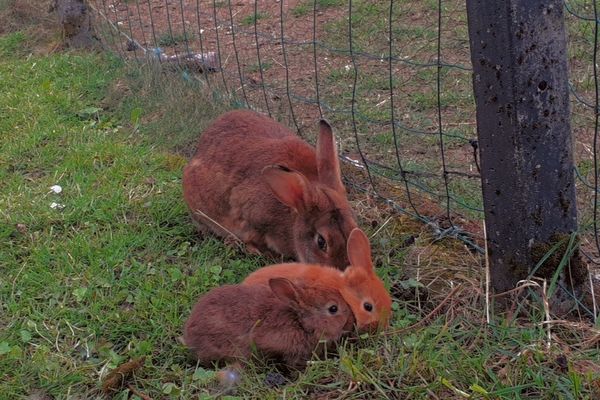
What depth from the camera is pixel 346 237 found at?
3.43 meters

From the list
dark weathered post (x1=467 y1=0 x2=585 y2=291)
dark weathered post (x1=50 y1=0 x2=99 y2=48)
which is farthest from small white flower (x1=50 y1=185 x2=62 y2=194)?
dark weathered post (x1=50 y1=0 x2=99 y2=48)

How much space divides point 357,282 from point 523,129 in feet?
2.57

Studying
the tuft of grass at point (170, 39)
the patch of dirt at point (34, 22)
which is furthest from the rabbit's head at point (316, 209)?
the patch of dirt at point (34, 22)

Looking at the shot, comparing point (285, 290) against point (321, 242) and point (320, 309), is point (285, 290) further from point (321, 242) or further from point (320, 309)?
point (321, 242)

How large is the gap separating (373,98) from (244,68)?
4.22 ft

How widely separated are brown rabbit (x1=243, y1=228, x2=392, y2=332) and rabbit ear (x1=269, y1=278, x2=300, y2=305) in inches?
4.1

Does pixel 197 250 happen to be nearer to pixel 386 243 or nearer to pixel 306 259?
pixel 306 259

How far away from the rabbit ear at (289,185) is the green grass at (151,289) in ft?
1.21

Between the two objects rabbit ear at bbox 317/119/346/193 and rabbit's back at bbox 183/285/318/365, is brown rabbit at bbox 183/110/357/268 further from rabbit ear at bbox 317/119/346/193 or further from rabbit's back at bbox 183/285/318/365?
rabbit's back at bbox 183/285/318/365

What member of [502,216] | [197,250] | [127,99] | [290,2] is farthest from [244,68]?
[502,216]

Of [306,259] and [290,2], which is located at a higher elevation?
[290,2]

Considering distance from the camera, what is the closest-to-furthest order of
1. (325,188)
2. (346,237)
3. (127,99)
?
(346,237), (325,188), (127,99)

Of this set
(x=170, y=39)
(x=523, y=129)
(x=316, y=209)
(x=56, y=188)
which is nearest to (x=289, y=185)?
(x=316, y=209)

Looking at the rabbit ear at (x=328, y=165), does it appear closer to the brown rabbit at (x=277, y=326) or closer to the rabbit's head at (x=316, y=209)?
the rabbit's head at (x=316, y=209)
